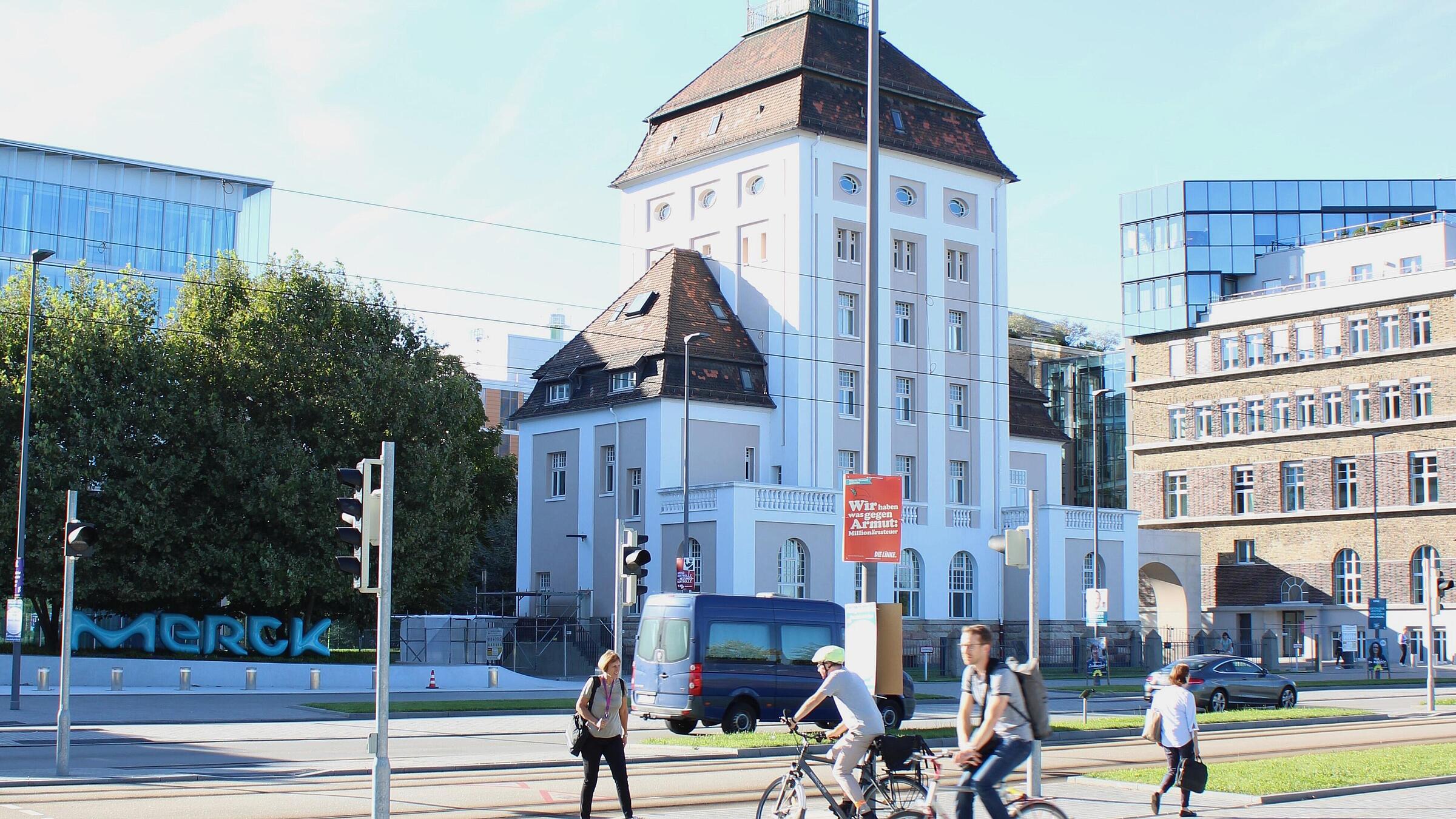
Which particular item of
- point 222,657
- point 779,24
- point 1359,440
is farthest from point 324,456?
point 1359,440

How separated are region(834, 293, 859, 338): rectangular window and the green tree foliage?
53.2ft

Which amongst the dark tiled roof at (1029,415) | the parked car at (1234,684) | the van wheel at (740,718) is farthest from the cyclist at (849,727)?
the dark tiled roof at (1029,415)

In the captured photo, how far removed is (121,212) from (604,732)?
8861cm

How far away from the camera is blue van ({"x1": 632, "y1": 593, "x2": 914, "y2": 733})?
90.6 feet

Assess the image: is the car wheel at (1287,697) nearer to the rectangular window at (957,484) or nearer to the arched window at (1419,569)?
the rectangular window at (957,484)

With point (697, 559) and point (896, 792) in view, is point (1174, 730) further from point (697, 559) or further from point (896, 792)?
point (697, 559)

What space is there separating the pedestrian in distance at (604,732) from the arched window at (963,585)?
45.7 meters

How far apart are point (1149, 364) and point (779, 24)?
33448 mm

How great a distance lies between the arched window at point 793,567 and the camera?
5294 cm

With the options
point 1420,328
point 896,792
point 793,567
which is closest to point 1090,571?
point 793,567

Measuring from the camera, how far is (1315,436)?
248 ft

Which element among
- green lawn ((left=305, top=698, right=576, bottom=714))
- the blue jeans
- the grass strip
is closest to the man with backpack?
the blue jeans

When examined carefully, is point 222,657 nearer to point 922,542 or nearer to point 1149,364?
point 922,542

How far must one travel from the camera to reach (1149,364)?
85.0 meters
